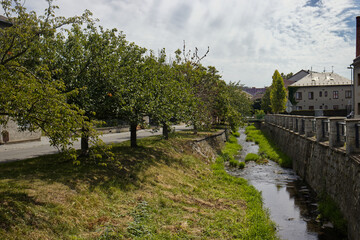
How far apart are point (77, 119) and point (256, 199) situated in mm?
8780

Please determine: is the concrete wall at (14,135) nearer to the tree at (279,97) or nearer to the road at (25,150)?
the road at (25,150)

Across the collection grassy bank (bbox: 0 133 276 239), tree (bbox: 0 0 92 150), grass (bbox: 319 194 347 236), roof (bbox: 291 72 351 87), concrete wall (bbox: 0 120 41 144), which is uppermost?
roof (bbox: 291 72 351 87)

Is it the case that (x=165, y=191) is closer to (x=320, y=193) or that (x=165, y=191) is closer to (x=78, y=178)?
(x=78, y=178)

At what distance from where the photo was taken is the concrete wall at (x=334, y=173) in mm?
9234

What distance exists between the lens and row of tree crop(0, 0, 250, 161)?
692 cm

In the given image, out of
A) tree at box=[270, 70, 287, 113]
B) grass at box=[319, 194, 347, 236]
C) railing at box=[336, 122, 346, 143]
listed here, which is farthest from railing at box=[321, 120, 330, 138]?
tree at box=[270, 70, 287, 113]

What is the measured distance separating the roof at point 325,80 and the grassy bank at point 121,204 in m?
56.9

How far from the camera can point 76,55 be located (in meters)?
12.0

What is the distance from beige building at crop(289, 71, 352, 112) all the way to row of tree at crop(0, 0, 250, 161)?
154 ft

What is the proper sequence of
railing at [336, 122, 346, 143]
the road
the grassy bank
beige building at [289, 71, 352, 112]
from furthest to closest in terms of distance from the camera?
beige building at [289, 71, 352, 112] < the road < railing at [336, 122, 346, 143] < the grassy bank

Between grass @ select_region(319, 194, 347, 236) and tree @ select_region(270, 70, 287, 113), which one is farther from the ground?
tree @ select_region(270, 70, 287, 113)

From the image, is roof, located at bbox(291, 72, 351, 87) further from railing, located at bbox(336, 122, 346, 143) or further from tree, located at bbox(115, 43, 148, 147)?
tree, located at bbox(115, 43, 148, 147)

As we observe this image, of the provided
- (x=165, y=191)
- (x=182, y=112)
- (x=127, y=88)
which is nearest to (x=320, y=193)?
(x=165, y=191)

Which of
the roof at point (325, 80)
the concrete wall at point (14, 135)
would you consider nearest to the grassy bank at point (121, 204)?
the concrete wall at point (14, 135)
